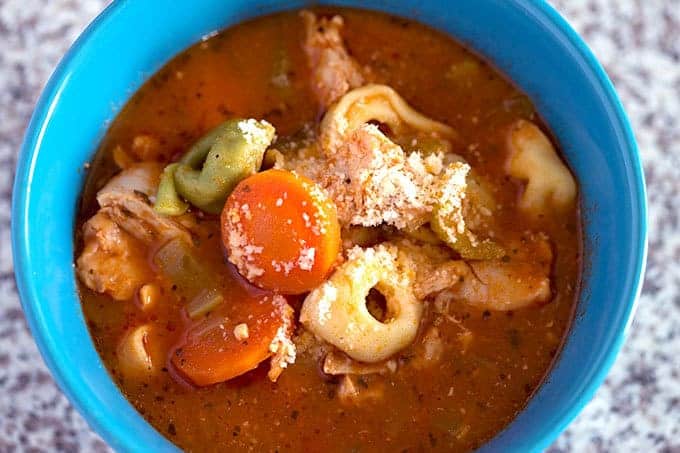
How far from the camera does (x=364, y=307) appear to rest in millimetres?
2084

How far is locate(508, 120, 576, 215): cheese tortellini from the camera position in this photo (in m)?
2.16

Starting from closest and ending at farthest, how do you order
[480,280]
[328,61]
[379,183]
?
[379,183], [480,280], [328,61]

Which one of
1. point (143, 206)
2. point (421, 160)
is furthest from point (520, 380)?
point (143, 206)

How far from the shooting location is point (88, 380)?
2035 mm

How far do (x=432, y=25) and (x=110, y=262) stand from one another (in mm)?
937

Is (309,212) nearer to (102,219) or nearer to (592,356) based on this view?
(102,219)

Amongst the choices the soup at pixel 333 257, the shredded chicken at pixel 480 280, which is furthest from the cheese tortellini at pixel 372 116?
the shredded chicken at pixel 480 280

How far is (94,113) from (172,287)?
444mm

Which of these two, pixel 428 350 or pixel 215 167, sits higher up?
pixel 215 167

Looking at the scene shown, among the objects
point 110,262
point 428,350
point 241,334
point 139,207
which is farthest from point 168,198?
point 428,350

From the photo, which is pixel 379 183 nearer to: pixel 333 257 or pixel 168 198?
pixel 333 257

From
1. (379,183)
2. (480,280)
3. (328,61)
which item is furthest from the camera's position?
(328,61)

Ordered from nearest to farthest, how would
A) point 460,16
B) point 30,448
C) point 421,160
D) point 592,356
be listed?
point 592,356
point 421,160
point 460,16
point 30,448

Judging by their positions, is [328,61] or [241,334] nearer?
[241,334]
